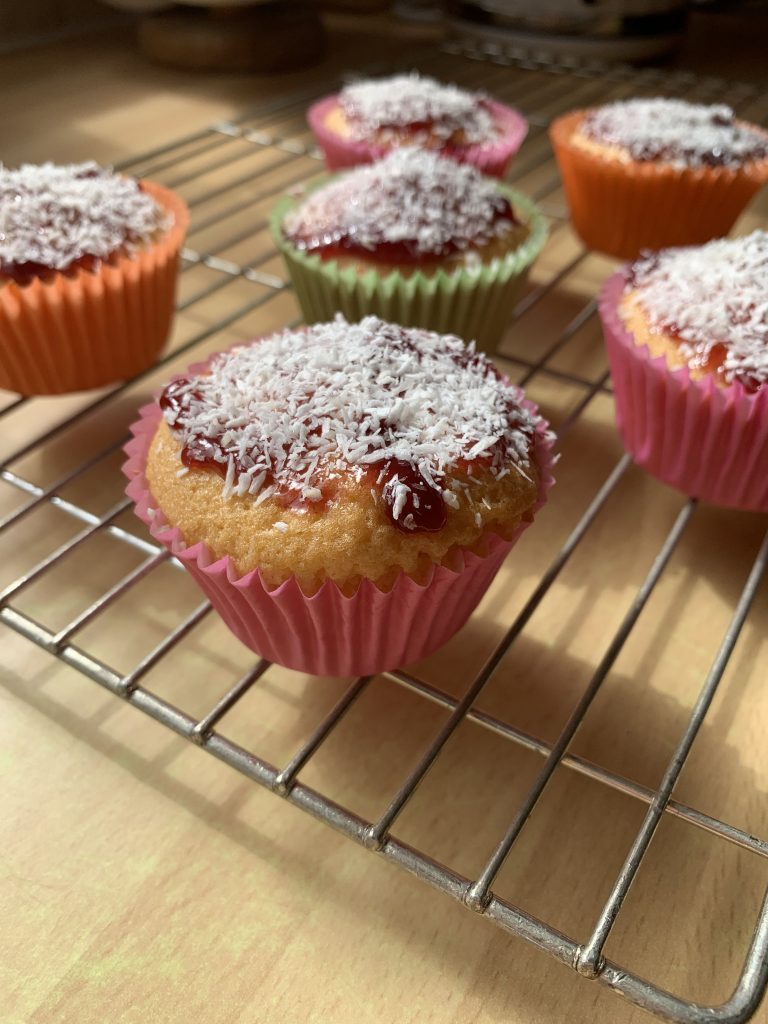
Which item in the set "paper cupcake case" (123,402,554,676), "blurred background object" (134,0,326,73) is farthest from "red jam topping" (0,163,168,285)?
"blurred background object" (134,0,326,73)

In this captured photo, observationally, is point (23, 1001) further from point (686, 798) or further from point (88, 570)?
point (686, 798)

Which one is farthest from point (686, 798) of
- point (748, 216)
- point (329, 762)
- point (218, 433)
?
point (748, 216)

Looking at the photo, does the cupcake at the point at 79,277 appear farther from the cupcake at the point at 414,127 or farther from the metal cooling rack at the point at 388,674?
the cupcake at the point at 414,127

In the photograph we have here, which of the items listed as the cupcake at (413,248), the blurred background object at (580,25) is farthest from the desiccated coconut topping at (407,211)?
the blurred background object at (580,25)

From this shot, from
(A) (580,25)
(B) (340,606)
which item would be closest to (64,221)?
(B) (340,606)

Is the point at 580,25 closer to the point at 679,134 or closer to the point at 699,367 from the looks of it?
the point at 679,134

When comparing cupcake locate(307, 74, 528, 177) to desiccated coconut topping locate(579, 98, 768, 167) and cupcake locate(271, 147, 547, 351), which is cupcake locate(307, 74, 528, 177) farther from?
cupcake locate(271, 147, 547, 351)
